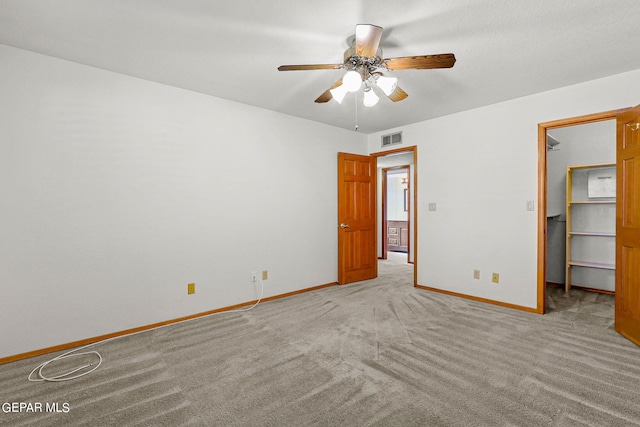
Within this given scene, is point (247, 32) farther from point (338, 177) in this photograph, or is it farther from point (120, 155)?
point (338, 177)

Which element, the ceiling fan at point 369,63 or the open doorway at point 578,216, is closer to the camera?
the ceiling fan at point 369,63

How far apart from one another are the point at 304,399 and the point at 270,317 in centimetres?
145

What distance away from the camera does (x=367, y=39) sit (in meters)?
1.86

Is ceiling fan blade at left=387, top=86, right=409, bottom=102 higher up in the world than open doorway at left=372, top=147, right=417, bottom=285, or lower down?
higher up

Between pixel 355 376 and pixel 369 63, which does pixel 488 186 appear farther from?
pixel 355 376

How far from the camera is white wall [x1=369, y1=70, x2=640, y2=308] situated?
10.5 ft

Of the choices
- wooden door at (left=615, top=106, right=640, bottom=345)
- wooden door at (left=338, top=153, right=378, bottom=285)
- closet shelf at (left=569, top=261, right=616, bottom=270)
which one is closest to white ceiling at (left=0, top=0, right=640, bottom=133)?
wooden door at (left=615, top=106, right=640, bottom=345)

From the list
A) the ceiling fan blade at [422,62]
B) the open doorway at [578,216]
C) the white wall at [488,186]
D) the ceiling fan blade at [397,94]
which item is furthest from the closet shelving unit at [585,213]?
the ceiling fan blade at [422,62]

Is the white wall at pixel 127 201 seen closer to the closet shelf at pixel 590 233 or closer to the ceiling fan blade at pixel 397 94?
the ceiling fan blade at pixel 397 94

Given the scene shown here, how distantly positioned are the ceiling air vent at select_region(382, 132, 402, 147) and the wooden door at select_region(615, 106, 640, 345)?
8.03ft

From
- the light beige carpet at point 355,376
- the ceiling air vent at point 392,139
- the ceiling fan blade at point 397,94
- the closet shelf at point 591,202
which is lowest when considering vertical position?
the light beige carpet at point 355,376

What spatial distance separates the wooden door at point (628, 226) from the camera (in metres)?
2.54

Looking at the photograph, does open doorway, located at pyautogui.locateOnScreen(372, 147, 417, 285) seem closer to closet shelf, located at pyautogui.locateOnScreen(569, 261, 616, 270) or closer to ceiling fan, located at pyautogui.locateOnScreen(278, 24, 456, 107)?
closet shelf, located at pyautogui.locateOnScreen(569, 261, 616, 270)

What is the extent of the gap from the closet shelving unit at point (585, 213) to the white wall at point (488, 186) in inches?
58.7
